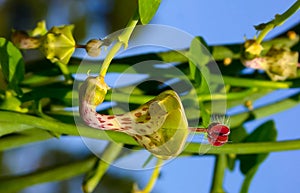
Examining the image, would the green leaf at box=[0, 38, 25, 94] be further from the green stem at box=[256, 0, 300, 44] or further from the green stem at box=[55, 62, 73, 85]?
the green stem at box=[256, 0, 300, 44]

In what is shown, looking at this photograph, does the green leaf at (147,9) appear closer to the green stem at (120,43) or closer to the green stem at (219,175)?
the green stem at (120,43)

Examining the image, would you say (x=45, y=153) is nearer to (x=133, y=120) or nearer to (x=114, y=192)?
(x=114, y=192)

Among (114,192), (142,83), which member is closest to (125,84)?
(142,83)

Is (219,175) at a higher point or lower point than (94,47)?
lower

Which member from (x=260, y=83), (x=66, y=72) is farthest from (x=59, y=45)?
(x=260, y=83)

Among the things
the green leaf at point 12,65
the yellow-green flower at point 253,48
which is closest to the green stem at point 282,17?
the yellow-green flower at point 253,48

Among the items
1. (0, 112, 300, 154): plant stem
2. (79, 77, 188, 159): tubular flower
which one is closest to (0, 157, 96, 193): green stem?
(0, 112, 300, 154): plant stem

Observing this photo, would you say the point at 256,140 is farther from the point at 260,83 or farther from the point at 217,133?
the point at 217,133
